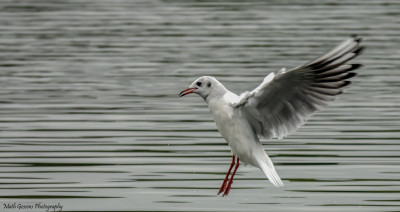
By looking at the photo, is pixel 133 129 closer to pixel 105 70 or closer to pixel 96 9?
pixel 105 70

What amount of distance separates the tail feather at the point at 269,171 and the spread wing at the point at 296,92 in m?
0.23

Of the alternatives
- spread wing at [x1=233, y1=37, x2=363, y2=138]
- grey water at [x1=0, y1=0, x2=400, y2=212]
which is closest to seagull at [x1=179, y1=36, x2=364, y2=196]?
spread wing at [x1=233, y1=37, x2=363, y2=138]

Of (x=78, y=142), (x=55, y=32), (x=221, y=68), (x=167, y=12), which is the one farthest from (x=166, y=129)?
(x=167, y=12)

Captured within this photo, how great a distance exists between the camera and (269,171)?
924 centimetres

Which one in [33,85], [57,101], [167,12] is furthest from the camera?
[167,12]

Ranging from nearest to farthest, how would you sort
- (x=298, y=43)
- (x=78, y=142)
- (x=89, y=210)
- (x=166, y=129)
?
(x=89, y=210), (x=78, y=142), (x=166, y=129), (x=298, y=43)

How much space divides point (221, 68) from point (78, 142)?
19.6 ft

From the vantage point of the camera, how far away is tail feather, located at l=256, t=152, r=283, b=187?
8.99 meters

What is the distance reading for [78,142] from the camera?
12.0 meters

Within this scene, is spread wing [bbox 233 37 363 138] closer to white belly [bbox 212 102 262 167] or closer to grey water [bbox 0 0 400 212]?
white belly [bbox 212 102 262 167]

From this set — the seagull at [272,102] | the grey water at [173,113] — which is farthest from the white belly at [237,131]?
the grey water at [173,113]

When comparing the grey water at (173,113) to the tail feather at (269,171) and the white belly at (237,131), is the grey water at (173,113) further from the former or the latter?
the white belly at (237,131)

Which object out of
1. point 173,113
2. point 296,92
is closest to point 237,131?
point 296,92

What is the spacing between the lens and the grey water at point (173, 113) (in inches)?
374
